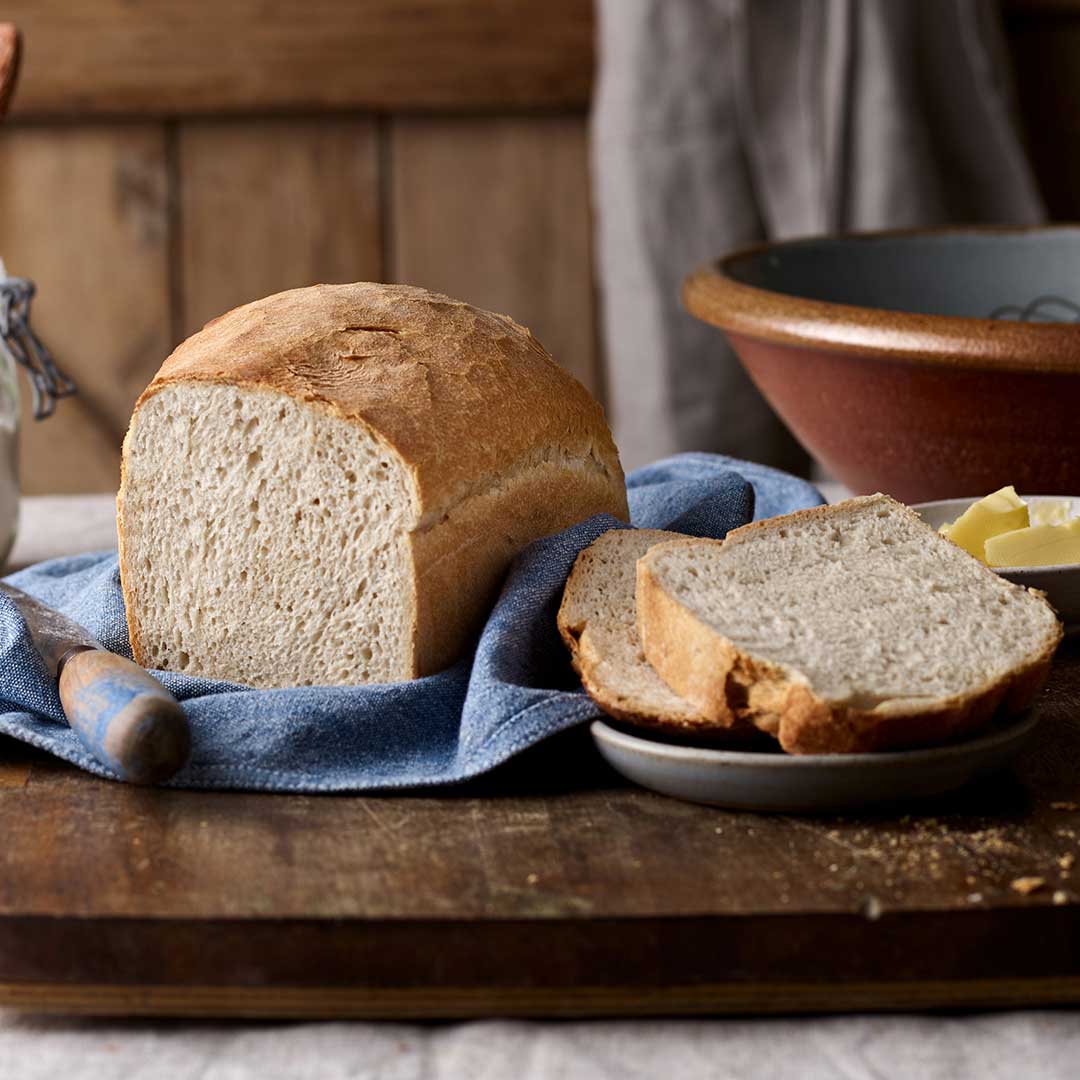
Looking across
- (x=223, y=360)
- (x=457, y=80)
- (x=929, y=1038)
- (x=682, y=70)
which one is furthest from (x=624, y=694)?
(x=457, y=80)

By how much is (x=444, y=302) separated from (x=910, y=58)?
2046 millimetres

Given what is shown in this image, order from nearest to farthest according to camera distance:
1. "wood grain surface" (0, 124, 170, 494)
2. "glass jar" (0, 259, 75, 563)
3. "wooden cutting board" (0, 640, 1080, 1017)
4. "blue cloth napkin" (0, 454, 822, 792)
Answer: "wooden cutting board" (0, 640, 1080, 1017) < "blue cloth napkin" (0, 454, 822, 792) < "glass jar" (0, 259, 75, 563) < "wood grain surface" (0, 124, 170, 494)

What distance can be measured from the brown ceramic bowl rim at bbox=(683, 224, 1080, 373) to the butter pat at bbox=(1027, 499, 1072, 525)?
0.42ft

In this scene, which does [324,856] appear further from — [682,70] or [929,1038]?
[682,70]

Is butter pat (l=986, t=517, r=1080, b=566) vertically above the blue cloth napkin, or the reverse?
butter pat (l=986, t=517, r=1080, b=566)

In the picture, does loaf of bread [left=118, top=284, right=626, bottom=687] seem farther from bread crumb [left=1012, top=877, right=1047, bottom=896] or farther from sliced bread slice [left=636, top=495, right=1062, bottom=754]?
bread crumb [left=1012, top=877, right=1047, bottom=896]

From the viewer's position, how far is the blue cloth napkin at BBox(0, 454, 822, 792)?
117cm

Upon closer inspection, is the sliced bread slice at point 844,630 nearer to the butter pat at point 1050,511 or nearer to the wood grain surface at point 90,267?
the butter pat at point 1050,511

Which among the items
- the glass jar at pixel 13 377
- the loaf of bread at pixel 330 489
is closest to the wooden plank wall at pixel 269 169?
the glass jar at pixel 13 377

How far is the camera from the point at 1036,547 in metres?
1.37

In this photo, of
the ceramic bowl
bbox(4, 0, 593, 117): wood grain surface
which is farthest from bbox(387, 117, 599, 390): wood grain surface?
the ceramic bowl

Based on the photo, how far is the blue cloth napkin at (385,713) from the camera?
1.17m

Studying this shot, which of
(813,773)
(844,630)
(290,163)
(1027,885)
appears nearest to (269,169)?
(290,163)

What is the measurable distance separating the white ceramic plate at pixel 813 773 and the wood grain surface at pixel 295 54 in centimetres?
263
